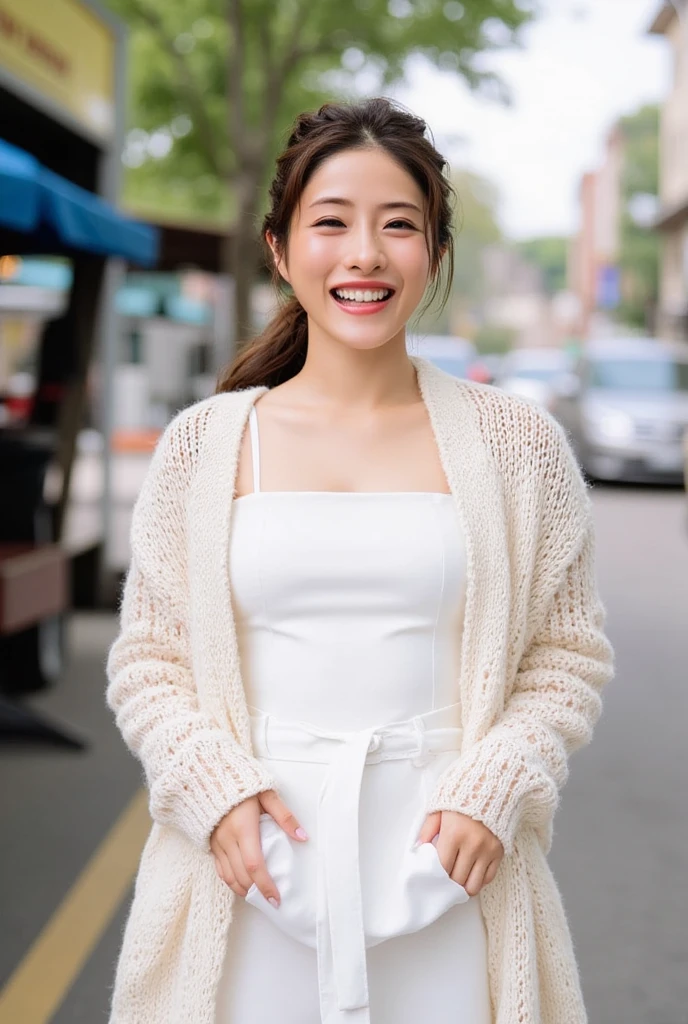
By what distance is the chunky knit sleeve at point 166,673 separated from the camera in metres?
1.96

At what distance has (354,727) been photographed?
201cm

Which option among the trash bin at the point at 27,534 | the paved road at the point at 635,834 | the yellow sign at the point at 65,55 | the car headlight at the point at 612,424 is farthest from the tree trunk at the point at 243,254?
the trash bin at the point at 27,534

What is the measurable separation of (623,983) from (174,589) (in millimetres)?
2388

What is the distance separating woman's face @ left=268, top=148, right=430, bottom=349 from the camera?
2008mm

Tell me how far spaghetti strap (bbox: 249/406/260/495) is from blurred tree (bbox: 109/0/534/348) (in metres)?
15.6

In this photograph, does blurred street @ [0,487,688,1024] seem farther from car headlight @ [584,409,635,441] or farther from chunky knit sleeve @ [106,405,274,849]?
car headlight @ [584,409,635,441]

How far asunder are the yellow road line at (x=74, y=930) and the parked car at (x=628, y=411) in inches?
516

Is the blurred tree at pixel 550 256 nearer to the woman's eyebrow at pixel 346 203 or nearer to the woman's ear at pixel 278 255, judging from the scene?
the woman's ear at pixel 278 255

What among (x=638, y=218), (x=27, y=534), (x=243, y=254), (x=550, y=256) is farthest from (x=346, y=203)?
(x=550, y=256)

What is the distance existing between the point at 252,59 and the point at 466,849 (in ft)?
65.6

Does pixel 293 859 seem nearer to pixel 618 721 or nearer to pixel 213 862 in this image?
pixel 213 862

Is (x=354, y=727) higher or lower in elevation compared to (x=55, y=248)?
lower

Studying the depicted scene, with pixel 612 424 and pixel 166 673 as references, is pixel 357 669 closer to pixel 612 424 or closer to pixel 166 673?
pixel 166 673

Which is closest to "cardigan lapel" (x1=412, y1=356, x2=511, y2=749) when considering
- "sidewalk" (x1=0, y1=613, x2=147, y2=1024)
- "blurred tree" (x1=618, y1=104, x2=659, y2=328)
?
"sidewalk" (x1=0, y1=613, x2=147, y2=1024)
